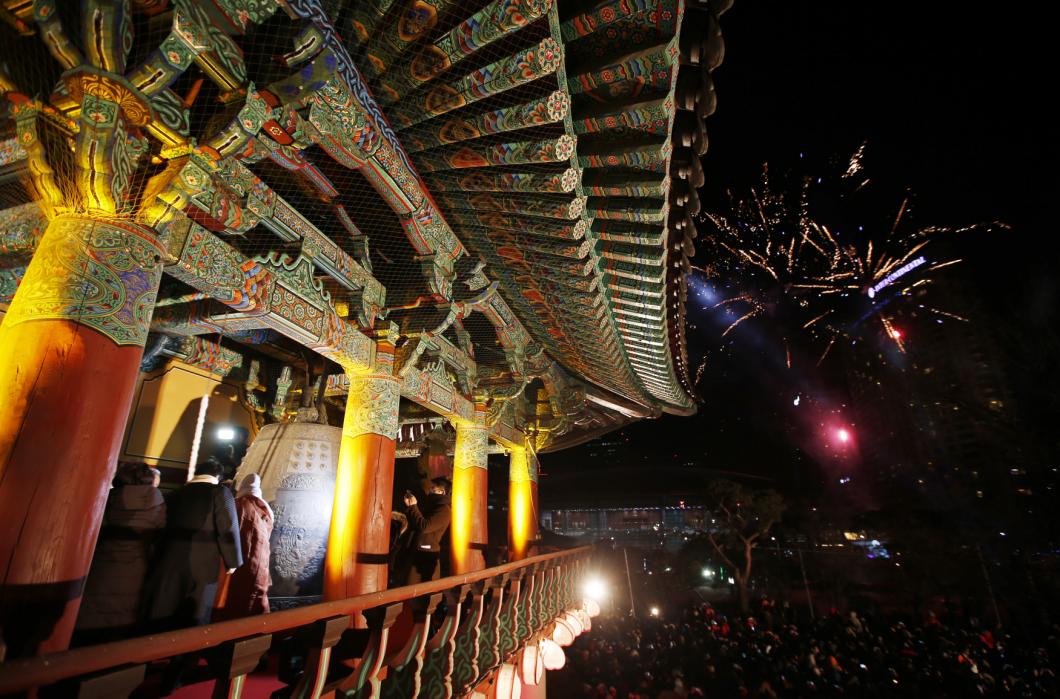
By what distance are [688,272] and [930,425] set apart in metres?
35.2

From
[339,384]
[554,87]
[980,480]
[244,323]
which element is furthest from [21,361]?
[980,480]

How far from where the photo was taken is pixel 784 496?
2030 cm

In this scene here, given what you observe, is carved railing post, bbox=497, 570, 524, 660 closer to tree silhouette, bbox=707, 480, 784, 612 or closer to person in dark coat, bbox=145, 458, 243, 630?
person in dark coat, bbox=145, 458, 243, 630

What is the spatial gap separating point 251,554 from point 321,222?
2.85 m

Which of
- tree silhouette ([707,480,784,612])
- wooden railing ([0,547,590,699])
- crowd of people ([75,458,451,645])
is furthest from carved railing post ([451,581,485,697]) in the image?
tree silhouette ([707,480,784,612])

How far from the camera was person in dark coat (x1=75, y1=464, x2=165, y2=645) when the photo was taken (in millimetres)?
2701

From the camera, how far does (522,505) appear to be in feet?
29.8

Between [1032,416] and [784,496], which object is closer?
Answer: [1032,416]

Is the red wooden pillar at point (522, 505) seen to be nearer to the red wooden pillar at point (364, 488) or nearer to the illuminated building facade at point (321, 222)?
the illuminated building facade at point (321, 222)

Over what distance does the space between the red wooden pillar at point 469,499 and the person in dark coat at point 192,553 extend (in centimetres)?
404

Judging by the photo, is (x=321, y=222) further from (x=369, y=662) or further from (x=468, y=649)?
(x=468, y=649)

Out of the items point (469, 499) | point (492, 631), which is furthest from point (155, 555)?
point (469, 499)

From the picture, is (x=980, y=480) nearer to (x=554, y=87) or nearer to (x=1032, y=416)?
(x=1032, y=416)

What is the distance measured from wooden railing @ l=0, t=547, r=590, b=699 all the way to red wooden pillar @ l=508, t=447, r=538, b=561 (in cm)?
346
